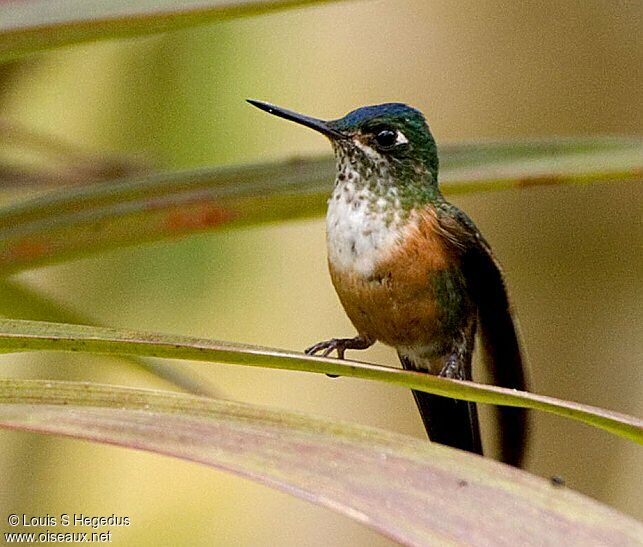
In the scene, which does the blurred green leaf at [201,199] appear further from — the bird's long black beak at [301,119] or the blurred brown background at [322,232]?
the blurred brown background at [322,232]

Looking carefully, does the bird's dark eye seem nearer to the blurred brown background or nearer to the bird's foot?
the bird's foot

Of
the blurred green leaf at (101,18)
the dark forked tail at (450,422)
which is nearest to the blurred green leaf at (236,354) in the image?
the blurred green leaf at (101,18)

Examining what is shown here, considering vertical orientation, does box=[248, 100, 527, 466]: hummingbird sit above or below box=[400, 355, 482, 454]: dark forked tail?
above

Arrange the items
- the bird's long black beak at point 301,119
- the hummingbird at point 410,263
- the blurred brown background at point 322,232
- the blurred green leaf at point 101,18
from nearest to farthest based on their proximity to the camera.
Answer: the blurred green leaf at point 101,18
the bird's long black beak at point 301,119
the hummingbird at point 410,263
the blurred brown background at point 322,232

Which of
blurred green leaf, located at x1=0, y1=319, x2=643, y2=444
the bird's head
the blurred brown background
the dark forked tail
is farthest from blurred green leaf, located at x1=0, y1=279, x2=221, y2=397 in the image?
the blurred brown background

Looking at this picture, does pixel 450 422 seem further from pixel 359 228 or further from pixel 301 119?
pixel 301 119

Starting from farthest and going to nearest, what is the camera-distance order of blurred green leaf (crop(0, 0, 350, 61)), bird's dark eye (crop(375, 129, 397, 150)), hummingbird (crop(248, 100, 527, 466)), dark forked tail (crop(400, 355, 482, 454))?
bird's dark eye (crop(375, 129, 397, 150)) → dark forked tail (crop(400, 355, 482, 454)) → hummingbird (crop(248, 100, 527, 466)) → blurred green leaf (crop(0, 0, 350, 61))

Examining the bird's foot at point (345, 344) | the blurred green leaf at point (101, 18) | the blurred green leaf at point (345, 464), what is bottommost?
the blurred green leaf at point (345, 464)
